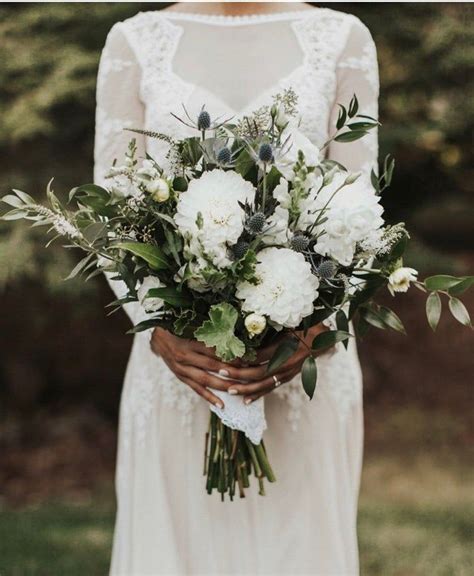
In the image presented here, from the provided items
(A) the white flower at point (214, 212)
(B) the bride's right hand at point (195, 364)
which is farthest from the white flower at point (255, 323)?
(B) the bride's right hand at point (195, 364)

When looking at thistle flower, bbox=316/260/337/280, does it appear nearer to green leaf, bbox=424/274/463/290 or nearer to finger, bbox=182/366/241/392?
green leaf, bbox=424/274/463/290

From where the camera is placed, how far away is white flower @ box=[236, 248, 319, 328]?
187 cm

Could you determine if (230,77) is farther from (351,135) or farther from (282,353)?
(282,353)

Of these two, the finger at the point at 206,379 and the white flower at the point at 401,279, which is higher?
the white flower at the point at 401,279

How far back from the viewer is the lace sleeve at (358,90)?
2461mm

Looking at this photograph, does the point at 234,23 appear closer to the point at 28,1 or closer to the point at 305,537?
the point at 305,537

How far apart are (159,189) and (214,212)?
13 cm

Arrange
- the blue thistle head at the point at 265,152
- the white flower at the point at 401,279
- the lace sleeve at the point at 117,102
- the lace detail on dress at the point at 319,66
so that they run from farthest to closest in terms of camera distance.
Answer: the lace sleeve at the point at 117,102 < the lace detail on dress at the point at 319,66 < the white flower at the point at 401,279 < the blue thistle head at the point at 265,152

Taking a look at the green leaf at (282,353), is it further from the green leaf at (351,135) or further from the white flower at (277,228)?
the green leaf at (351,135)

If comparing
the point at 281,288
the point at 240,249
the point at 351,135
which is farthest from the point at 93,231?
the point at 351,135

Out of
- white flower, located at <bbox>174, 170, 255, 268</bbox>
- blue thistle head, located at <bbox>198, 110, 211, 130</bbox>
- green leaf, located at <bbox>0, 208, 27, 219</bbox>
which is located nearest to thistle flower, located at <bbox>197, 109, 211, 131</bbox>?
blue thistle head, located at <bbox>198, 110, 211, 130</bbox>

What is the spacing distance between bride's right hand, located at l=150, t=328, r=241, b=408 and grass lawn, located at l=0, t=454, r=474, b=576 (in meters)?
2.27

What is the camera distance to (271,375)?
2.18 meters

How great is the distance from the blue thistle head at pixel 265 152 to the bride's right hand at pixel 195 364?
53cm
